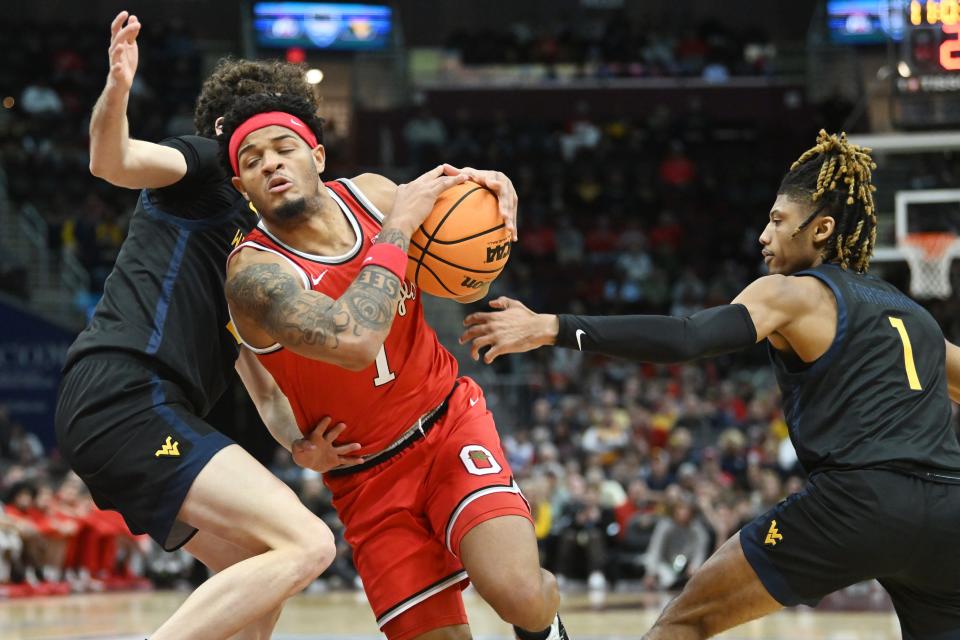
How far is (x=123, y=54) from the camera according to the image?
164 inches

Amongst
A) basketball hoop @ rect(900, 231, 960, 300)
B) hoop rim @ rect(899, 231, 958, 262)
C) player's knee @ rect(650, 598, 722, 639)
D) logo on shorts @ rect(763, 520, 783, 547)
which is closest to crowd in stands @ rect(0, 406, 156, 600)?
basketball hoop @ rect(900, 231, 960, 300)

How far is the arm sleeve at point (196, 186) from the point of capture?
4.38 metres

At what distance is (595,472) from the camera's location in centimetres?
1408

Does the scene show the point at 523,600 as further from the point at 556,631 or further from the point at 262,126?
the point at 262,126

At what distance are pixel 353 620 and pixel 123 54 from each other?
6.55 meters

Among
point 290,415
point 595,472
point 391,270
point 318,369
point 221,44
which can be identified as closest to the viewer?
point 391,270

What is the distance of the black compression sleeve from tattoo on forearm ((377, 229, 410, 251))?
1.85ft

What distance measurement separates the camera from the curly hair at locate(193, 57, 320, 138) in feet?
14.9

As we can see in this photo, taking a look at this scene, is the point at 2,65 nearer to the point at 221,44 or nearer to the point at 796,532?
the point at 221,44

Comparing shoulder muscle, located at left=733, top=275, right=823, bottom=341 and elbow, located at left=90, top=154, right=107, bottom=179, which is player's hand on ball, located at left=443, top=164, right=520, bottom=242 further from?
elbow, located at left=90, top=154, right=107, bottom=179

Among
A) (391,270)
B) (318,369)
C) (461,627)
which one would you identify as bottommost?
(461,627)

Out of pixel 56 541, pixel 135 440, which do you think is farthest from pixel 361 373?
pixel 56 541

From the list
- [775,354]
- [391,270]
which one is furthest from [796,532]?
[391,270]

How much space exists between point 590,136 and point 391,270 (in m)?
18.6
